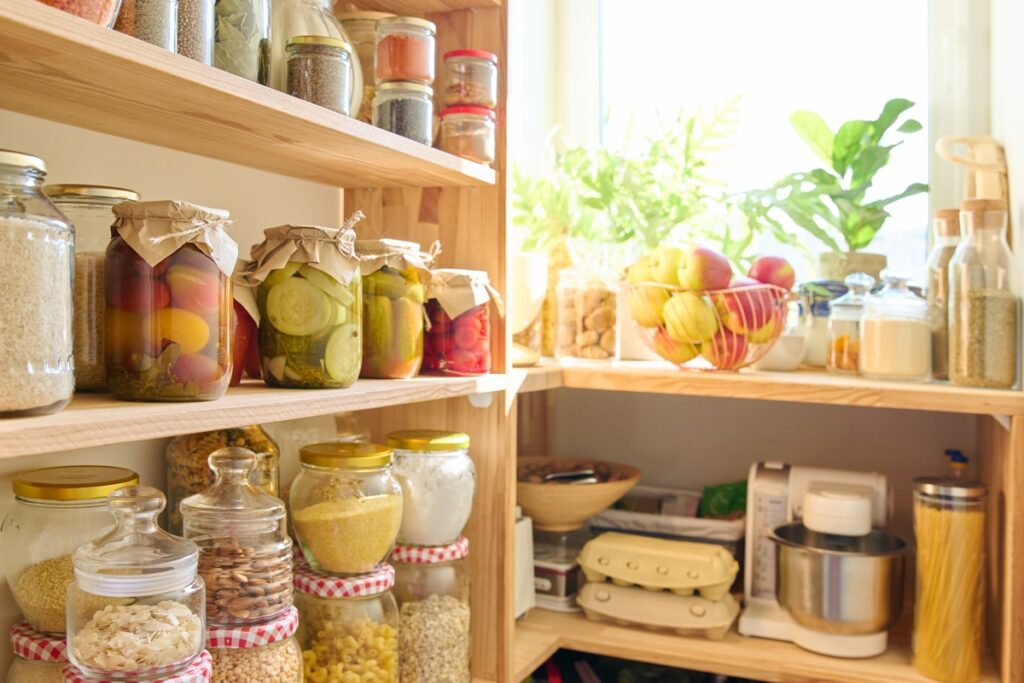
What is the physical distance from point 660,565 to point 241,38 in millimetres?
1145

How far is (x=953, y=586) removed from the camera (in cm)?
145

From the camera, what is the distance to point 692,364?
1798 mm

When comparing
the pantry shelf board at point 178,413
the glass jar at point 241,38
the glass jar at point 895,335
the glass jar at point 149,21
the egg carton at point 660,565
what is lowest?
the egg carton at point 660,565

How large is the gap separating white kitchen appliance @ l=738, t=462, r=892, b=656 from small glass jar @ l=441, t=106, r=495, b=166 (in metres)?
0.84

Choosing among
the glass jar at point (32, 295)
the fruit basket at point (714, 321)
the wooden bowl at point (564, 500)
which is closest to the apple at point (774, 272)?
the fruit basket at point (714, 321)

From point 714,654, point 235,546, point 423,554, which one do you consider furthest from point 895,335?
point 235,546

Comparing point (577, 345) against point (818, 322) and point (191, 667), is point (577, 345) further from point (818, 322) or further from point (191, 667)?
point (191, 667)

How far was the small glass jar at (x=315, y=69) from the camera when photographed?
3.27 feet

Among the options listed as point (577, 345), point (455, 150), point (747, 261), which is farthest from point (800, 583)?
point (455, 150)

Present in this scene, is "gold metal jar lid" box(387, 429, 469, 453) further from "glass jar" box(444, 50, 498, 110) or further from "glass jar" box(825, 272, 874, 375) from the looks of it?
"glass jar" box(825, 272, 874, 375)

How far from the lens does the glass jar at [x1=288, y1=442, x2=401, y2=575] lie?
3.63 feet

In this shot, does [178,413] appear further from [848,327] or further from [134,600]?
[848,327]

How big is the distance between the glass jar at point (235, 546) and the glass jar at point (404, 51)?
1.68ft

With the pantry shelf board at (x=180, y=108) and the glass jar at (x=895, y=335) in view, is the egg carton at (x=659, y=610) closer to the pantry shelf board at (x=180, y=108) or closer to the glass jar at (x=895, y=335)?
the glass jar at (x=895, y=335)
